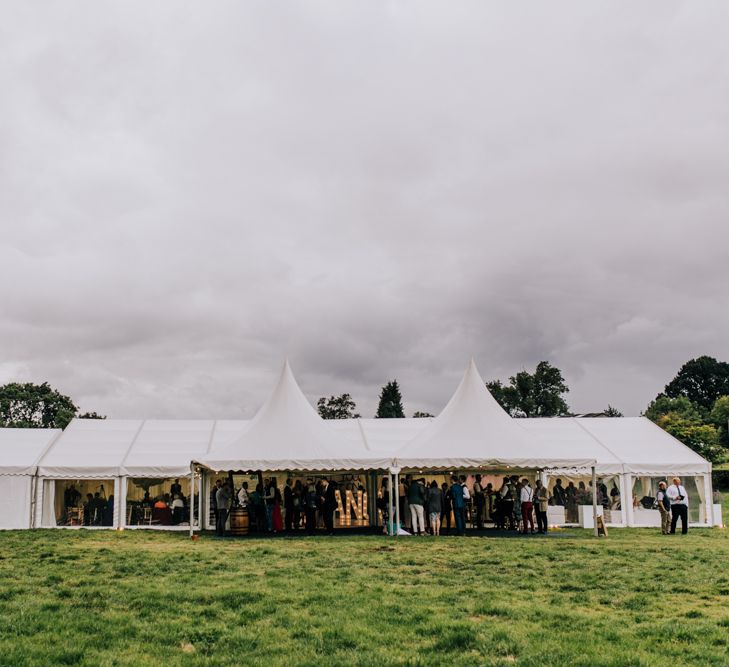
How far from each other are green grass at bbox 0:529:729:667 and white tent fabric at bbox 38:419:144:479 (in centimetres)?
875

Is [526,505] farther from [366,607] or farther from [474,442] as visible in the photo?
[366,607]

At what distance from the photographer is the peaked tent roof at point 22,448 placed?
2230 centimetres

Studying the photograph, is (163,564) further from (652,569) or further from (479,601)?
(652,569)

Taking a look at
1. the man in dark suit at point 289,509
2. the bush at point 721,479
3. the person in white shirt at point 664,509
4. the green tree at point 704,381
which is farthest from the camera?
the green tree at point 704,381

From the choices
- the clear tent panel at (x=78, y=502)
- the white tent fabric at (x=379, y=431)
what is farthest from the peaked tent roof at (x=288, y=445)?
the clear tent panel at (x=78, y=502)

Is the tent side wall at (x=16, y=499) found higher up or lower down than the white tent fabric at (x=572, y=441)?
lower down

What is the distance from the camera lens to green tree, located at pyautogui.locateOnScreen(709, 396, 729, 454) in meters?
67.6

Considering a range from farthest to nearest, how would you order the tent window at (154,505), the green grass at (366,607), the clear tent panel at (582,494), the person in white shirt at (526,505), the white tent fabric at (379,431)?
1. the white tent fabric at (379,431)
2. the clear tent panel at (582,494)
3. the tent window at (154,505)
4. the person in white shirt at (526,505)
5. the green grass at (366,607)

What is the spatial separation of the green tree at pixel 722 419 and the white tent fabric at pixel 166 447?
175ft

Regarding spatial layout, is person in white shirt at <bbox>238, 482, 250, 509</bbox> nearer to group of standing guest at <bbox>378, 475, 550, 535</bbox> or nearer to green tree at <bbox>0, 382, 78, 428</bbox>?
group of standing guest at <bbox>378, 475, 550, 535</bbox>

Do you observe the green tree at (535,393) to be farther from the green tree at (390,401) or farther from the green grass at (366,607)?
the green grass at (366,607)

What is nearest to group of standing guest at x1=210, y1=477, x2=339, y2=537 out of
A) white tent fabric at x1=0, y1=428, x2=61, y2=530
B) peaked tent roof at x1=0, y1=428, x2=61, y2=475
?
white tent fabric at x1=0, y1=428, x2=61, y2=530

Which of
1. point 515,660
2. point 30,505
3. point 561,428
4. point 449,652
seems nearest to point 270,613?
point 449,652

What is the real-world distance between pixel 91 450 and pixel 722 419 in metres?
64.9
